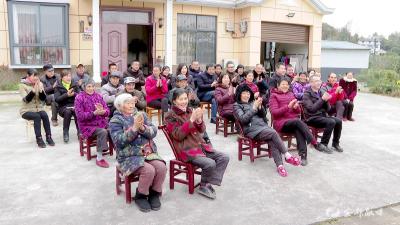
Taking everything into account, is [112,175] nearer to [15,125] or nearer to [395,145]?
[15,125]

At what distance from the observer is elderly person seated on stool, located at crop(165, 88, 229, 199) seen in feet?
13.0

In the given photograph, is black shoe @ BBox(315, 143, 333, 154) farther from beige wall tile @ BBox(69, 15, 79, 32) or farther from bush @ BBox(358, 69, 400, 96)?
bush @ BBox(358, 69, 400, 96)

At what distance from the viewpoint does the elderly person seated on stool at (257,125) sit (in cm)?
486

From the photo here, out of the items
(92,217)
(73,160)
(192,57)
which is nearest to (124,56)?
(192,57)

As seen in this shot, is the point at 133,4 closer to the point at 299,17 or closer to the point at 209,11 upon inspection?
the point at 209,11

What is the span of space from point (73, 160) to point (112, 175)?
0.88m

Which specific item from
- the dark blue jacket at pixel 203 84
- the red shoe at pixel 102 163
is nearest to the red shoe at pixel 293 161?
the red shoe at pixel 102 163

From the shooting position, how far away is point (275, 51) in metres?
16.0

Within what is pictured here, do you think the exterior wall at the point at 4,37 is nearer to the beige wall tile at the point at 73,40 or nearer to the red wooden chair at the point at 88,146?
the beige wall tile at the point at 73,40

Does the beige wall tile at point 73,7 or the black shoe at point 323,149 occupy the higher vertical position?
the beige wall tile at point 73,7

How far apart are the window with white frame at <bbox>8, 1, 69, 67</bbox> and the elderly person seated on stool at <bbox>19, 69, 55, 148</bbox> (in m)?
4.62

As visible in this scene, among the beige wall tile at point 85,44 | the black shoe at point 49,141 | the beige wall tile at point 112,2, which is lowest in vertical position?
the black shoe at point 49,141

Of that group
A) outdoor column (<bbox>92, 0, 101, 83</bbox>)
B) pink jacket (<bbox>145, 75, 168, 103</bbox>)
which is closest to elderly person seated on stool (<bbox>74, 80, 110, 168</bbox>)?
pink jacket (<bbox>145, 75, 168, 103</bbox>)

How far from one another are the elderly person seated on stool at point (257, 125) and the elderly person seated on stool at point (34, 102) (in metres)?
2.97
